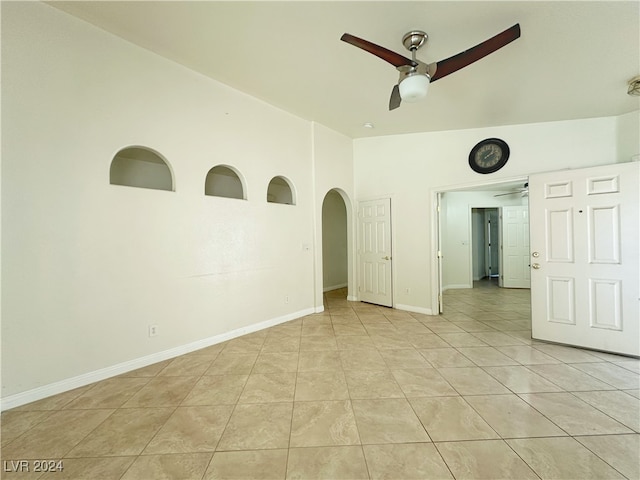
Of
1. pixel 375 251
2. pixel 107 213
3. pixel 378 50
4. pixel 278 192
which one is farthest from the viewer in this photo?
pixel 278 192

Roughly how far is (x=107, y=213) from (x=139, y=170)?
2113 mm

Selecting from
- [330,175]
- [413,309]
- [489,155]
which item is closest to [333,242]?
[330,175]

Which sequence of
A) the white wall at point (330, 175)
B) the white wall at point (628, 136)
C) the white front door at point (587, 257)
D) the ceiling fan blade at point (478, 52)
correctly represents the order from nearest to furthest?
the ceiling fan blade at point (478, 52) < the white front door at point (587, 257) < the white wall at point (628, 136) < the white wall at point (330, 175)

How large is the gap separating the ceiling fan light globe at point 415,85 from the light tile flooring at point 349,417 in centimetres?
249

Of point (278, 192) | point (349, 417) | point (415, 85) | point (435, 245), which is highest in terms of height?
point (415, 85)

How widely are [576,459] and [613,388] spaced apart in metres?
1.23

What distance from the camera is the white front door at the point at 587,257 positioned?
2.81m

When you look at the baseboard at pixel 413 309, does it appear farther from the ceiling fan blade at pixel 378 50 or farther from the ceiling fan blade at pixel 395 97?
the ceiling fan blade at pixel 378 50

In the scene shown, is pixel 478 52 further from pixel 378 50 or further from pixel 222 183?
pixel 222 183

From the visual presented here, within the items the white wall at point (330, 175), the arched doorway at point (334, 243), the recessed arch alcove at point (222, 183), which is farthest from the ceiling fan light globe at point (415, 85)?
the arched doorway at point (334, 243)

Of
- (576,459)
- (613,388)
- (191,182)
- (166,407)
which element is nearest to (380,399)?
(576,459)

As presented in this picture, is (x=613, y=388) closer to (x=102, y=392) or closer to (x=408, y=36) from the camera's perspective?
(x=408, y=36)

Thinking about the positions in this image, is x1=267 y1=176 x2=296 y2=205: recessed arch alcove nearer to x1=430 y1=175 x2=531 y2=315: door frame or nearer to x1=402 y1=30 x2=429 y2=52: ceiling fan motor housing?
x1=430 y1=175 x2=531 y2=315: door frame

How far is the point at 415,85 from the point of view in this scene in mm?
2152
